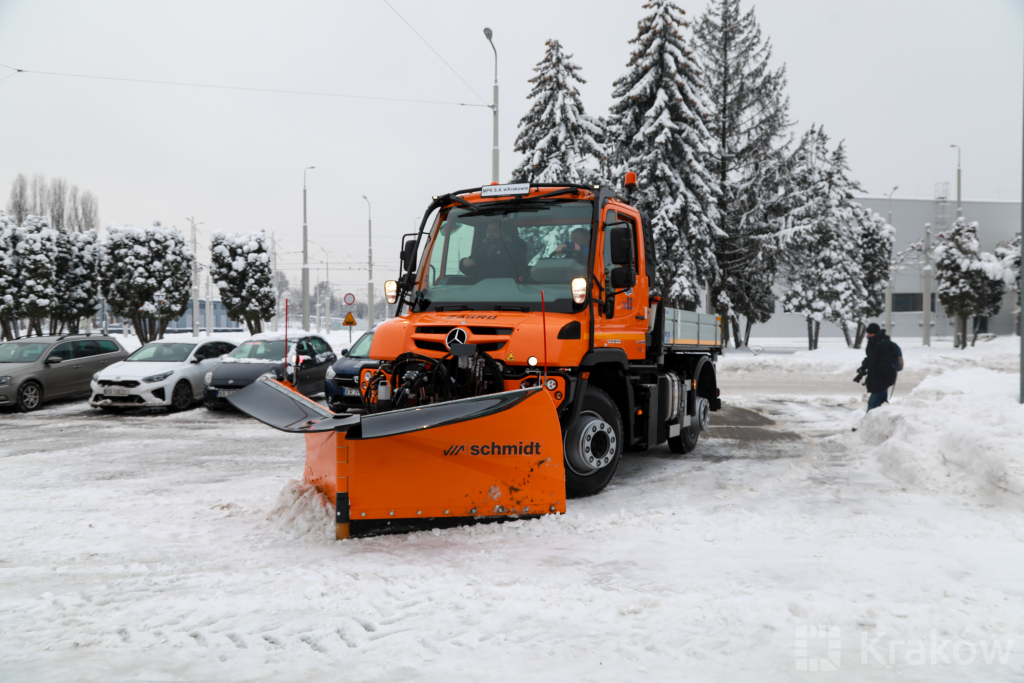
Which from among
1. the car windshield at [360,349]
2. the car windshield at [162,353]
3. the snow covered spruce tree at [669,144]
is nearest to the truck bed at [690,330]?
the car windshield at [360,349]

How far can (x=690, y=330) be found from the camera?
30.6 ft

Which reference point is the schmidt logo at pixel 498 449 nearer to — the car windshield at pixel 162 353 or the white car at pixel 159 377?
the white car at pixel 159 377

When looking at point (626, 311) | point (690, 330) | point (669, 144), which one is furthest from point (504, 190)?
point (669, 144)

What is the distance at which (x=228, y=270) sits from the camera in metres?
40.0

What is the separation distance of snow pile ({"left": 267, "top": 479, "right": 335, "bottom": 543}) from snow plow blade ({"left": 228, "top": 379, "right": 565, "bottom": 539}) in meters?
0.13

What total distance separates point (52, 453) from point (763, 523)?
871 cm

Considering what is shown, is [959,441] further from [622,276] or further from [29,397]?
[29,397]

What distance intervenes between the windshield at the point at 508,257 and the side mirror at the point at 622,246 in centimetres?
25

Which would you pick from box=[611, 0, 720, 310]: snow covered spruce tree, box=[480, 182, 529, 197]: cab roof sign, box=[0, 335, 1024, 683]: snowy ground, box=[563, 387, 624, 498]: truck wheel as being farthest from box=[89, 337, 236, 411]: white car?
box=[611, 0, 720, 310]: snow covered spruce tree

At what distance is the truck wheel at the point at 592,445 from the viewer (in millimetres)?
6250

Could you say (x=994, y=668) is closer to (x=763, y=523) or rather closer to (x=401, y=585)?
(x=763, y=523)

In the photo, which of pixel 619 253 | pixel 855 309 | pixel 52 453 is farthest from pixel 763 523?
pixel 855 309

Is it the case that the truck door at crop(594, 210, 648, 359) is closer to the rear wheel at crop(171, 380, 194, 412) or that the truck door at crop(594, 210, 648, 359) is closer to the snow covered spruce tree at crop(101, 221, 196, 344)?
the rear wheel at crop(171, 380, 194, 412)

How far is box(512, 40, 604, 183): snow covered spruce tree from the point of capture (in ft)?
84.3
